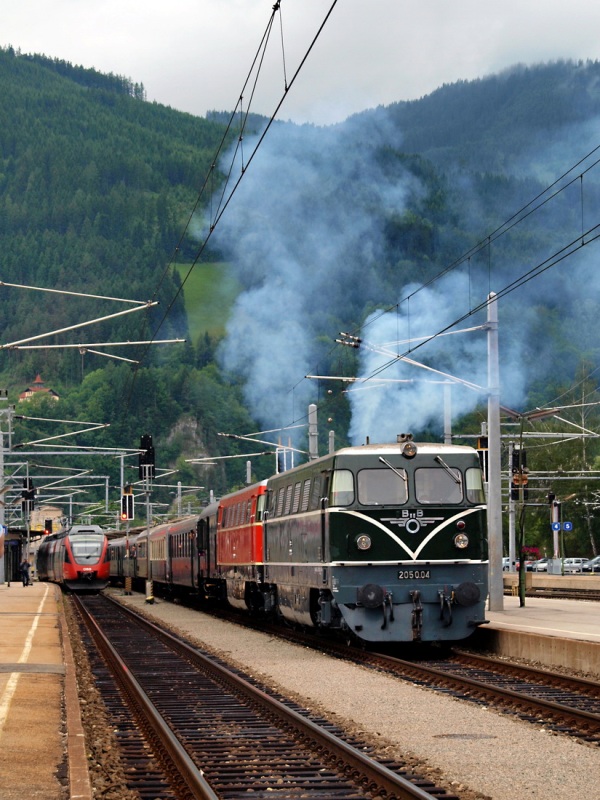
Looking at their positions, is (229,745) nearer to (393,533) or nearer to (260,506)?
(393,533)

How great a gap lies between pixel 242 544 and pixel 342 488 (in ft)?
39.3

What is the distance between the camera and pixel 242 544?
1366 inches

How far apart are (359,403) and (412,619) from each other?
35985mm

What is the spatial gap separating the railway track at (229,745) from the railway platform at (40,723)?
0.59 m

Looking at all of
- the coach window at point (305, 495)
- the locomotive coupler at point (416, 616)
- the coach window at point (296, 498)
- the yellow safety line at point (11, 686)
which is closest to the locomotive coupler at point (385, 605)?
the locomotive coupler at point (416, 616)

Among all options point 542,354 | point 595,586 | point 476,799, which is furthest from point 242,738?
point 542,354

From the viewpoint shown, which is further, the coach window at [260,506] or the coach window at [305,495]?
the coach window at [260,506]

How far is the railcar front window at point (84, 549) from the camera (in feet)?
219

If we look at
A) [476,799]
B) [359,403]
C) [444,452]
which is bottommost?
[476,799]

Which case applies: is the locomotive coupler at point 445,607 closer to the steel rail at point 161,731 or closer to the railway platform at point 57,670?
the railway platform at point 57,670

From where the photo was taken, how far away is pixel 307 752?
1324 centimetres

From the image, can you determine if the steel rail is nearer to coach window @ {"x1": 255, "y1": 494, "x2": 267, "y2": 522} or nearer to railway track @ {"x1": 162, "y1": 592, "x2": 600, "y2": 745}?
railway track @ {"x1": 162, "y1": 592, "x2": 600, "y2": 745}

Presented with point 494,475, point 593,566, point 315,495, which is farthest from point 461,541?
point 593,566

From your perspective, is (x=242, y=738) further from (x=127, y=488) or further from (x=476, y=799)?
(x=127, y=488)
